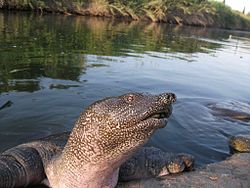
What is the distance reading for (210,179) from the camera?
497 cm

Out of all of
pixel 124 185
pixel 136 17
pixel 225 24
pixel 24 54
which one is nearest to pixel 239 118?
pixel 124 185

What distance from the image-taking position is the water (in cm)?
684

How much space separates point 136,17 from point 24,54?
1218 inches

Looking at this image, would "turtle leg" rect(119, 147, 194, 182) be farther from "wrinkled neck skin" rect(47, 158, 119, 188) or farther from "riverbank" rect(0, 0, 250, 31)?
"riverbank" rect(0, 0, 250, 31)

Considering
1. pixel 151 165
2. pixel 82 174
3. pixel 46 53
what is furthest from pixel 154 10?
pixel 82 174

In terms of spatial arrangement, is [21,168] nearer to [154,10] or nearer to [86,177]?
[86,177]

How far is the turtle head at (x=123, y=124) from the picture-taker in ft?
12.0

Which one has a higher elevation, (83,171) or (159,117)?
(159,117)

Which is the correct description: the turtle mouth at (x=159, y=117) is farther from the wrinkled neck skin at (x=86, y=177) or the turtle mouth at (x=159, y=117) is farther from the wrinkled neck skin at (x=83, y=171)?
Answer: the wrinkled neck skin at (x=86, y=177)

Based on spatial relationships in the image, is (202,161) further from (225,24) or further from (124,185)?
(225,24)

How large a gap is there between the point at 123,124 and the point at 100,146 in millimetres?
321

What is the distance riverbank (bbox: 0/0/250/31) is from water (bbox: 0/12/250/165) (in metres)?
16.0

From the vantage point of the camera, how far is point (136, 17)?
41875 mm

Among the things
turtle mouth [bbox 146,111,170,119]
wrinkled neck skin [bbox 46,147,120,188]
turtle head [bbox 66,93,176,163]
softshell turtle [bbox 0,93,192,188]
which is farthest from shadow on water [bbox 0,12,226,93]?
turtle mouth [bbox 146,111,170,119]
